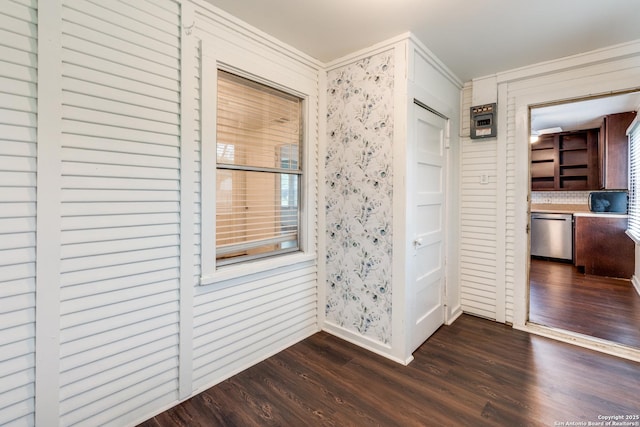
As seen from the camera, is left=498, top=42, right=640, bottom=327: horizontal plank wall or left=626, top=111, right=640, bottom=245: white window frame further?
left=626, top=111, right=640, bottom=245: white window frame

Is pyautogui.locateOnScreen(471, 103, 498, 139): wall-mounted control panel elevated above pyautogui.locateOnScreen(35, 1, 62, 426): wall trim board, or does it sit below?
above

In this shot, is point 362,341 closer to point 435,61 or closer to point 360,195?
point 360,195

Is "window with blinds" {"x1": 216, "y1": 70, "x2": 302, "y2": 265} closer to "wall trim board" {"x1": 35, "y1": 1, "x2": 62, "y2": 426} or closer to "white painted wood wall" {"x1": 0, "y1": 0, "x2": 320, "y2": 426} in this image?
"white painted wood wall" {"x1": 0, "y1": 0, "x2": 320, "y2": 426}

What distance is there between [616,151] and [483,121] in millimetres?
3375

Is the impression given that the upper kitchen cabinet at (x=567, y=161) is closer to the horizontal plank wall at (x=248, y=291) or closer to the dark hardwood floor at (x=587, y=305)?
the dark hardwood floor at (x=587, y=305)

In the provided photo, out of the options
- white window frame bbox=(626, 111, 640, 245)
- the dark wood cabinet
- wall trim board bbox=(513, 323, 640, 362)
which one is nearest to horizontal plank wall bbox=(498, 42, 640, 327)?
wall trim board bbox=(513, 323, 640, 362)

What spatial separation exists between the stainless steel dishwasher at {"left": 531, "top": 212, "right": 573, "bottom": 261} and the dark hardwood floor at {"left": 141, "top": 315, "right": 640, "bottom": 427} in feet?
11.8

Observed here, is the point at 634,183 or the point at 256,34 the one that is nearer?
the point at 256,34

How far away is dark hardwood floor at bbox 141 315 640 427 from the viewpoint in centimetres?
176

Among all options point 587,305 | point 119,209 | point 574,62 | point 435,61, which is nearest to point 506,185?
point 574,62

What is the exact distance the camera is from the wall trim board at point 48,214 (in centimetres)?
139

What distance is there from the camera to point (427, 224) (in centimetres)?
268

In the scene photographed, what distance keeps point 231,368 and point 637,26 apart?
3812mm

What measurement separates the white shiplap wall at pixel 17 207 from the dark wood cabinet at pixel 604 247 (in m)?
6.46
